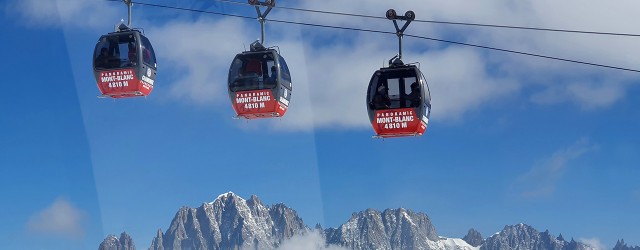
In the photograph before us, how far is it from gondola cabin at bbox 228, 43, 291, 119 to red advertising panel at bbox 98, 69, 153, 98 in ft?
10.4

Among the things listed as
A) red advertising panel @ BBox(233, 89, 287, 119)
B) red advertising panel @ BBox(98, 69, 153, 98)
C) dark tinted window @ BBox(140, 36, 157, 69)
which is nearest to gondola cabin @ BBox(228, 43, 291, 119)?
red advertising panel @ BBox(233, 89, 287, 119)

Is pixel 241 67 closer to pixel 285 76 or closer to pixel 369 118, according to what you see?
pixel 285 76

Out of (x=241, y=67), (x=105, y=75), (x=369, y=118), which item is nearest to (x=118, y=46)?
(x=105, y=75)

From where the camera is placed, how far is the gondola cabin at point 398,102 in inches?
1494

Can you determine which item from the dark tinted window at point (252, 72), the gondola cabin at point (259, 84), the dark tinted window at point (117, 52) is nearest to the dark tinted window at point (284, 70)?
the gondola cabin at point (259, 84)

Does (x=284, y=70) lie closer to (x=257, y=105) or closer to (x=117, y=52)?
(x=257, y=105)

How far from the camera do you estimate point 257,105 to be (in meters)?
39.7

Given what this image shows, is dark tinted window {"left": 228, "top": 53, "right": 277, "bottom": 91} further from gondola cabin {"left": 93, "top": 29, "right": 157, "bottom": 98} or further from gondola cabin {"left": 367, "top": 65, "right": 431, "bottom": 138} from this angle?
gondola cabin {"left": 367, "top": 65, "right": 431, "bottom": 138}

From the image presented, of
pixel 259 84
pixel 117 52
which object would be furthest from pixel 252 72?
pixel 117 52

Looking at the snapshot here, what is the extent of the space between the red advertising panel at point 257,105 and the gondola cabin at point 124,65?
3.48 meters

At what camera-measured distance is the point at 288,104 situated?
40312 millimetres

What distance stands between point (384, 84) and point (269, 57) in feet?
13.3

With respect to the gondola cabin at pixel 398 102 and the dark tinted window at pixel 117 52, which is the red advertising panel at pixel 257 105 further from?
the dark tinted window at pixel 117 52

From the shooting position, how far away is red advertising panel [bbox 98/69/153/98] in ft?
134
